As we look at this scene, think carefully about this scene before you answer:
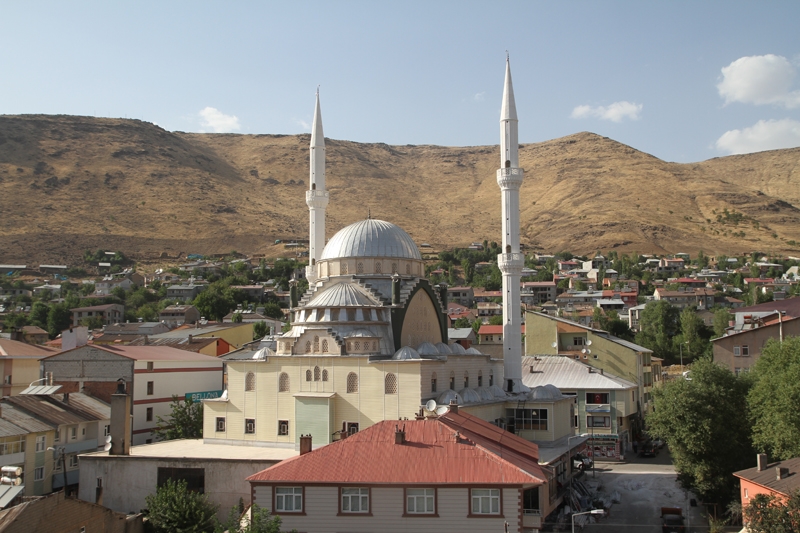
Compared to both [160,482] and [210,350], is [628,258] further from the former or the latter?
[160,482]

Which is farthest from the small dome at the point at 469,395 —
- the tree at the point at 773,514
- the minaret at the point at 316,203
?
the tree at the point at 773,514

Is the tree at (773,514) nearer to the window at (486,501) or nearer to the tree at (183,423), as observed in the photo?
the window at (486,501)

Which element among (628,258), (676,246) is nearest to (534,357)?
(628,258)

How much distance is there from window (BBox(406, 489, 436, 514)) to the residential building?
85.8ft

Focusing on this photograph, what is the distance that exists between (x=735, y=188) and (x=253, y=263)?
387ft

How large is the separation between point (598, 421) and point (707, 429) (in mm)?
14375

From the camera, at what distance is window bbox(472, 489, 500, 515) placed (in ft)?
79.7

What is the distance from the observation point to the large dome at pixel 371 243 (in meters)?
44.3

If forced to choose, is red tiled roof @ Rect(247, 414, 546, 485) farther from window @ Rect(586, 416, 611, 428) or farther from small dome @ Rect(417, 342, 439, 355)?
window @ Rect(586, 416, 611, 428)

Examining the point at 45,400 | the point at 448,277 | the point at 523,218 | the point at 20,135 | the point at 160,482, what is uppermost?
the point at 20,135

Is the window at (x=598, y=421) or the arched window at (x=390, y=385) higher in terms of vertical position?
the arched window at (x=390, y=385)

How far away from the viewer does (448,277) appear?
426ft

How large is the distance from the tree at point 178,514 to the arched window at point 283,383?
11.2m

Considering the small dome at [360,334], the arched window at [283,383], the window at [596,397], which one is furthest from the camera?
the window at [596,397]
